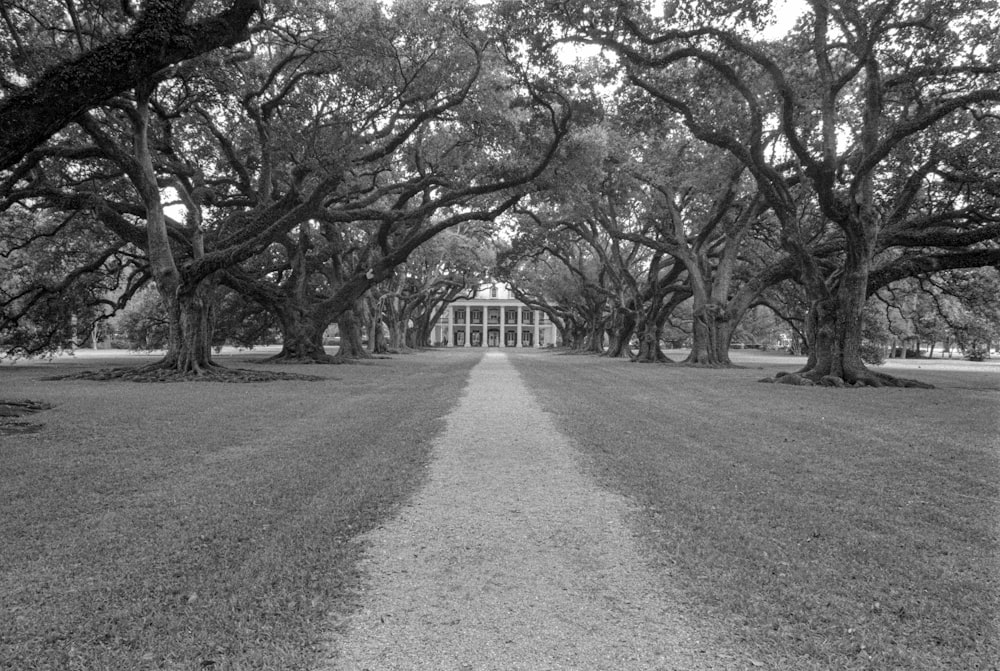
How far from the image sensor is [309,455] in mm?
6648

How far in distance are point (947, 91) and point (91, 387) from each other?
22.7 metres

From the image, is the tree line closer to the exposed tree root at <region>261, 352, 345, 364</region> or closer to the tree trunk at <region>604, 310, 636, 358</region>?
the exposed tree root at <region>261, 352, 345, 364</region>

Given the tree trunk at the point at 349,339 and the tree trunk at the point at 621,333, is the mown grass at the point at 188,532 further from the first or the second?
the tree trunk at the point at 621,333

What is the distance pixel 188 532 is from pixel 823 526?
15.3 ft

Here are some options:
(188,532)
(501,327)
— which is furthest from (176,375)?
(501,327)

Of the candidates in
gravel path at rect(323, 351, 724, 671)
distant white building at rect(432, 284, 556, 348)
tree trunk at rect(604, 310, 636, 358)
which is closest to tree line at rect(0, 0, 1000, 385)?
gravel path at rect(323, 351, 724, 671)

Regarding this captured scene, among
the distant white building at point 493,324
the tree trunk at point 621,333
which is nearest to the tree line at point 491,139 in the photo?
the tree trunk at point 621,333

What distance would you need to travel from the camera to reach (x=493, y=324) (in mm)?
111625

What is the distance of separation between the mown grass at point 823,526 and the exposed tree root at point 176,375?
35.5ft

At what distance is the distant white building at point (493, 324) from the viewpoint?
356 ft

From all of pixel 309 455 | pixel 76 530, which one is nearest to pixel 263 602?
pixel 76 530

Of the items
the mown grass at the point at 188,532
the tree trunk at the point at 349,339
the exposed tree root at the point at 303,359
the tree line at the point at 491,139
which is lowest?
the mown grass at the point at 188,532

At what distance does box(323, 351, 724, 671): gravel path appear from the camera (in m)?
2.60

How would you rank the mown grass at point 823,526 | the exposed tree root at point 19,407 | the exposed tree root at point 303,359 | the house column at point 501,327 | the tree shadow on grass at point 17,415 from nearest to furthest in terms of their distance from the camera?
the mown grass at point 823,526 < the tree shadow on grass at point 17,415 < the exposed tree root at point 19,407 < the exposed tree root at point 303,359 < the house column at point 501,327
